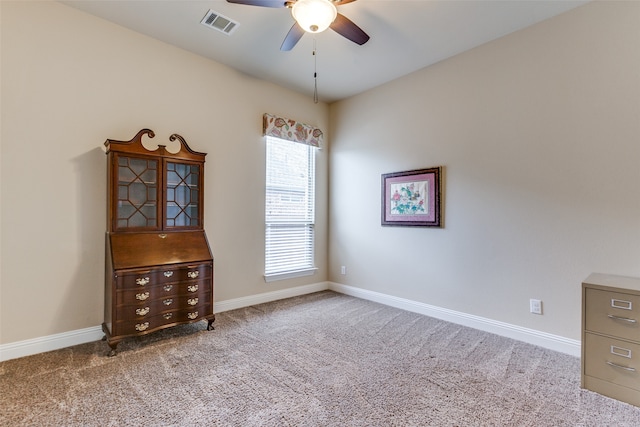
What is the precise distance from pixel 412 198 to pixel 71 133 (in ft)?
11.1

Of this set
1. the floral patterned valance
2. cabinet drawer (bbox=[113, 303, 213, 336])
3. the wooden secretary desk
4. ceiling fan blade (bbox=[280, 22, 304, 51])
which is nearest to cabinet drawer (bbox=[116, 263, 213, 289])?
the wooden secretary desk

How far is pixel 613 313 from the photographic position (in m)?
1.94

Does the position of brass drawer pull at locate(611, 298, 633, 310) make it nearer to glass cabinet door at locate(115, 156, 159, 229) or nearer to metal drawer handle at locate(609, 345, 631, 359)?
metal drawer handle at locate(609, 345, 631, 359)

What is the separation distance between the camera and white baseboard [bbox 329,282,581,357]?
2.51m

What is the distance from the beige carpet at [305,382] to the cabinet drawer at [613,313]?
41 centimetres

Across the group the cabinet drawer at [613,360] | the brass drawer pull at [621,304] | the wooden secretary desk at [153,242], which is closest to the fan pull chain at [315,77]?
the wooden secretary desk at [153,242]

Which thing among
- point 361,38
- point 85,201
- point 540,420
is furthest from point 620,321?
point 85,201

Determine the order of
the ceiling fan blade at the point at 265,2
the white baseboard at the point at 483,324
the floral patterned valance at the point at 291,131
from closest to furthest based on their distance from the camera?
the ceiling fan blade at the point at 265,2, the white baseboard at the point at 483,324, the floral patterned valance at the point at 291,131

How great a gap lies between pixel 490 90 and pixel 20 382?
4.41m

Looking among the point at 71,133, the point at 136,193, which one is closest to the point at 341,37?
the point at 136,193

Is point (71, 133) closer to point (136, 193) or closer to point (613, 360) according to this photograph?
point (136, 193)

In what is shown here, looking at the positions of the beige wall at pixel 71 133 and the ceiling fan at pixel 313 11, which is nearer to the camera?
the ceiling fan at pixel 313 11

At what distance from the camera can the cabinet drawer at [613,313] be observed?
1.88m

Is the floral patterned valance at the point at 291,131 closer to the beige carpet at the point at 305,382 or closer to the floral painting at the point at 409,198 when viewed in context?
the floral painting at the point at 409,198
